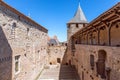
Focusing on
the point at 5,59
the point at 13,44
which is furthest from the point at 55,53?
the point at 5,59

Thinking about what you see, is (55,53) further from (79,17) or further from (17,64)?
(17,64)

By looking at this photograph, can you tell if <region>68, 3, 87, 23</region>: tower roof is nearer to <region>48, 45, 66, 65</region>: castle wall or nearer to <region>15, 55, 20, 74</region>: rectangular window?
<region>48, 45, 66, 65</region>: castle wall

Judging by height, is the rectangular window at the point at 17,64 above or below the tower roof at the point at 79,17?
below


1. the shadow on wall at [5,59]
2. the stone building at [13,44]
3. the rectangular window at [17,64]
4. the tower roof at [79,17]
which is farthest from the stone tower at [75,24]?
the shadow on wall at [5,59]

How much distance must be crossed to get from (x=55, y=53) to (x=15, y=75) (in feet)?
62.1

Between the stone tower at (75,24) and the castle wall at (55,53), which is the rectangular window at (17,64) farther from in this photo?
the castle wall at (55,53)

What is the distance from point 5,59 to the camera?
8789 millimetres

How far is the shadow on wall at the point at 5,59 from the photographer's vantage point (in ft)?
27.4

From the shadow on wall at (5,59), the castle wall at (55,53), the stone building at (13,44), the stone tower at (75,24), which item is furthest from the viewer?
the castle wall at (55,53)

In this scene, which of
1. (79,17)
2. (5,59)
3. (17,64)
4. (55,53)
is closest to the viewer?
(5,59)

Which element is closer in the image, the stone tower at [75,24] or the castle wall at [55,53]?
the stone tower at [75,24]

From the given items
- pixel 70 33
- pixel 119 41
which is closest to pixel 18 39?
pixel 119 41

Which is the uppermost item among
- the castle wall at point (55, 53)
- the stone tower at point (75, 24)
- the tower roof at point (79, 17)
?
the tower roof at point (79, 17)

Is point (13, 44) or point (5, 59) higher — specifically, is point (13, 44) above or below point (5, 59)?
above
